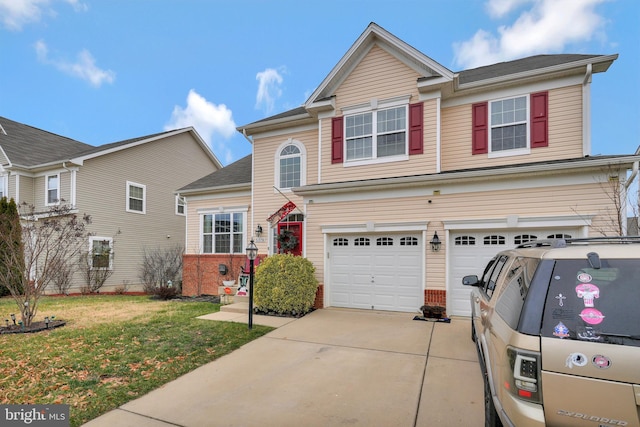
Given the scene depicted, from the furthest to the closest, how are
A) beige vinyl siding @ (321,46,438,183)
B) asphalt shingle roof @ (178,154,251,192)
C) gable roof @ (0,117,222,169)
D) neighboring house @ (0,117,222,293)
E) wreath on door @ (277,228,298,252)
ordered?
gable roof @ (0,117,222,169), neighboring house @ (0,117,222,293), asphalt shingle roof @ (178,154,251,192), wreath on door @ (277,228,298,252), beige vinyl siding @ (321,46,438,183)

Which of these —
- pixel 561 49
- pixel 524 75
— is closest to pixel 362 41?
pixel 524 75

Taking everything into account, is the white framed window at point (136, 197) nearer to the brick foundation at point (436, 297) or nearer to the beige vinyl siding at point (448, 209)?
the beige vinyl siding at point (448, 209)

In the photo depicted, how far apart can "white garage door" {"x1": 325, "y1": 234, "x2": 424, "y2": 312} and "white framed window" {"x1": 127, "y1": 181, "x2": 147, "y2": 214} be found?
13.1 m

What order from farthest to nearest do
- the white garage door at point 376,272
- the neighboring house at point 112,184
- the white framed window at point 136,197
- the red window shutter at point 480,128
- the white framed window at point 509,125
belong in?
the white framed window at point 136,197 < the neighboring house at point 112,184 < the red window shutter at point 480,128 < the white framed window at point 509,125 < the white garage door at point 376,272

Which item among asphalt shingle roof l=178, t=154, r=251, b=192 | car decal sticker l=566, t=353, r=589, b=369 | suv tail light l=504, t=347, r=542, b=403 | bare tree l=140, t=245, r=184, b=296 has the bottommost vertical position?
bare tree l=140, t=245, r=184, b=296

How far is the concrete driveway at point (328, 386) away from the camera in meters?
3.51

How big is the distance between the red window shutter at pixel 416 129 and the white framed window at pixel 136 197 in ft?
50.2

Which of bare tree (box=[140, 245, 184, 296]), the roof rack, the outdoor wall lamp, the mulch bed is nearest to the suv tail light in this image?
the roof rack

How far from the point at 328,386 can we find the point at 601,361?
320cm

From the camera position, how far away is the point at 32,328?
7254mm

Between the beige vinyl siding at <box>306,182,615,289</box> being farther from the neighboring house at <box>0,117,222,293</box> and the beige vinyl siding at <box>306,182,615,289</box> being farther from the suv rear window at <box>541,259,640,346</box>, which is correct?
the neighboring house at <box>0,117,222,293</box>

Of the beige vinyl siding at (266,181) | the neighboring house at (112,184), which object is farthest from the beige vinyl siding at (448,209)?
the neighboring house at (112,184)

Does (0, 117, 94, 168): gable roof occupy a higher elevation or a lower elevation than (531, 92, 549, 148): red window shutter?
higher

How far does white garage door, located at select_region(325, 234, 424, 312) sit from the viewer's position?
340 inches
